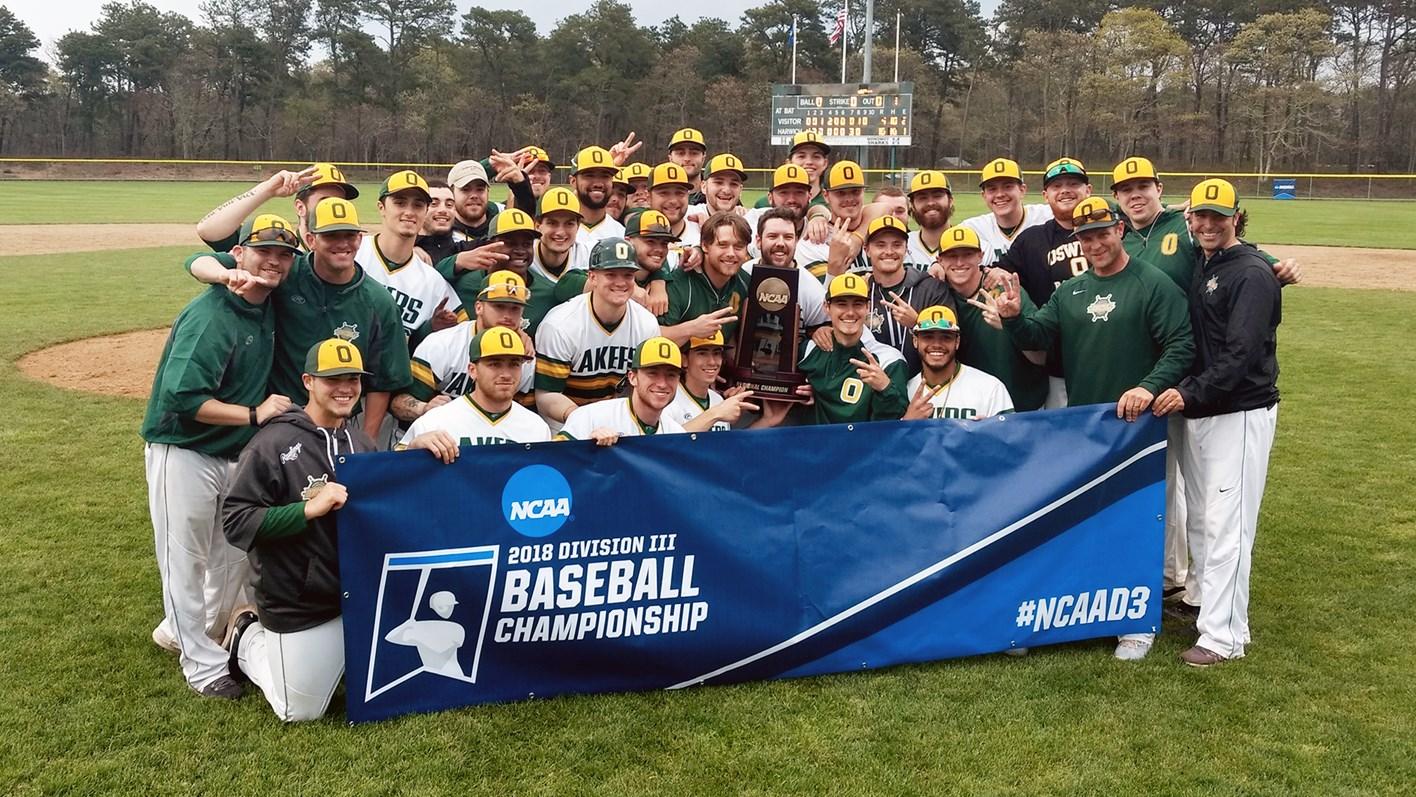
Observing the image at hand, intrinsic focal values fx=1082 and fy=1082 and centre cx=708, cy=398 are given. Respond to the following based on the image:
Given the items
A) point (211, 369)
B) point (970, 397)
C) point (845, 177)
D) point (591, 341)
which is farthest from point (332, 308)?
point (845, 177)

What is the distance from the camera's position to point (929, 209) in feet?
23.5

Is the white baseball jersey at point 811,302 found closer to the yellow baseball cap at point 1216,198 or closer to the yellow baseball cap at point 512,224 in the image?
the yellow baseball cap at point 512,224

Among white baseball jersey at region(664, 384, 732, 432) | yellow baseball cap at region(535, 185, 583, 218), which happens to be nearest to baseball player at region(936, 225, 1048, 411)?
white baseball jersey at region(664, 384, 732, 432)

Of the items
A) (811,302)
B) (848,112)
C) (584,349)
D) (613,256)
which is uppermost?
(848,112)

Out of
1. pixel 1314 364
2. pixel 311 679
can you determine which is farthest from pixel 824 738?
pixel 1314 364

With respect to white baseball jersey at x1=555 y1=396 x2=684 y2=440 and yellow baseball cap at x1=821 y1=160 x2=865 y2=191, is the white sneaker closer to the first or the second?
white baseball jersey at x1=555 y1=396 x2=684 y2=440

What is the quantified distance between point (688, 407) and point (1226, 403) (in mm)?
2871

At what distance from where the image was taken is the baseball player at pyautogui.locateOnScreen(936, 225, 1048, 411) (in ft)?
21.1

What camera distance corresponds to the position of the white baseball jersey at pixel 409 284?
21.9 feet

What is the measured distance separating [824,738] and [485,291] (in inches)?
114

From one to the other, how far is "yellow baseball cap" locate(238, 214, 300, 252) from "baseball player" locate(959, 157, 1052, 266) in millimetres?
4236

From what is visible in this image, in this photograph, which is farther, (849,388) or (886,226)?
(886,226)

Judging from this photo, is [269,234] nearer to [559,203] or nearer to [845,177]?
[559,203]

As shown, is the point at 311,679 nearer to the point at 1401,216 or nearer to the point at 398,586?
the point at 398,586
